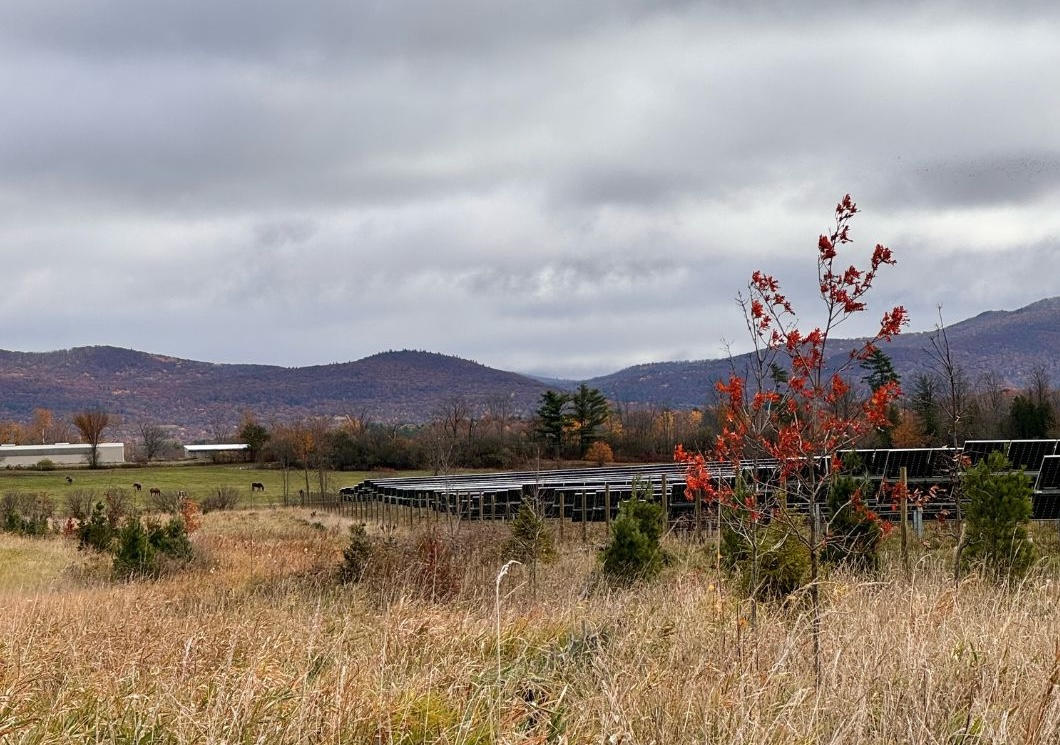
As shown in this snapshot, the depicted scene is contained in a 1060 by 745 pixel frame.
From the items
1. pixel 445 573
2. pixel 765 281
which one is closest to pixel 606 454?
pixel 445 573

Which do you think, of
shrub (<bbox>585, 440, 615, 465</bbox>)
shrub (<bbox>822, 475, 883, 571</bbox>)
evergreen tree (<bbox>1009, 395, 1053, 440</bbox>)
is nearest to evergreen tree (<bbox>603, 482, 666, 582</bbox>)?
shrub (<bbox>822, 475, 883, 571</bbox>)

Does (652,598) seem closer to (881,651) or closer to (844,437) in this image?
(844,437)

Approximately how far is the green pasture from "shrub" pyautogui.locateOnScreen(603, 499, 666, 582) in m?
38.2

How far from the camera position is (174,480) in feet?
208

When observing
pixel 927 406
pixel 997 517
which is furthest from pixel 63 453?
pixel 997 517

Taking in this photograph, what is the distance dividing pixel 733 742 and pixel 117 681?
2.92m

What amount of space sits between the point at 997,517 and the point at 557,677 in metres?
8.76

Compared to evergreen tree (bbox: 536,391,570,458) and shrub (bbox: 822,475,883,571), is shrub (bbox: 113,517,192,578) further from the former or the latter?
evergreen tree (bbox: 536,391,570,458)

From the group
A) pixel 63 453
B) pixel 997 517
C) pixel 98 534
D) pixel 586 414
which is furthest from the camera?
pixel 63 453

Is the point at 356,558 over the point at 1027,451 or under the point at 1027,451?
under

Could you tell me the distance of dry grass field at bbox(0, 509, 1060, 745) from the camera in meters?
4.23

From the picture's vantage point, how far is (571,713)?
4648 millimetres

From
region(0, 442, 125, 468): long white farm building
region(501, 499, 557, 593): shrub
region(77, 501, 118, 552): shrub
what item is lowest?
region(77, 501, 118, 552): shrub

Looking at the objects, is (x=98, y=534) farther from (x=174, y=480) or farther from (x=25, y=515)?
(x=174, y=480)
